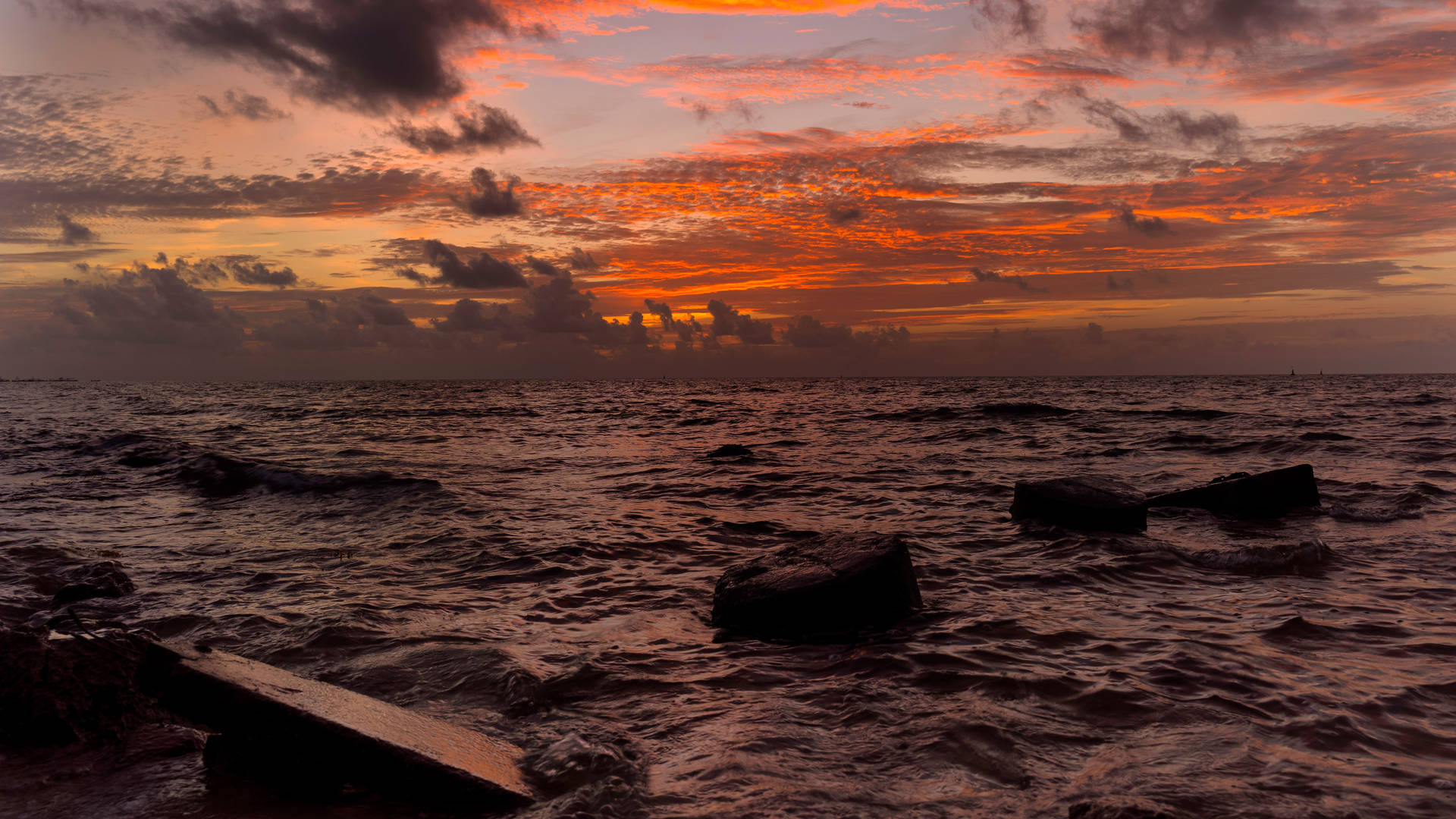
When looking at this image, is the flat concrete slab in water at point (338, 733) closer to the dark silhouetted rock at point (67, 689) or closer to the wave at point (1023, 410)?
the dark silhouetted rock at point (67, 689)

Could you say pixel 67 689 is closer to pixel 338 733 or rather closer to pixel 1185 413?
pixel 338 733

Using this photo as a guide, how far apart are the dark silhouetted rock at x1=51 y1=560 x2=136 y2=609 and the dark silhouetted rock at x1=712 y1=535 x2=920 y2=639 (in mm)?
6031

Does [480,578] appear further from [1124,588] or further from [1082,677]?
[1124,588]

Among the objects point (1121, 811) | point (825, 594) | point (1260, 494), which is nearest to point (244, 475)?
point (825, 594)

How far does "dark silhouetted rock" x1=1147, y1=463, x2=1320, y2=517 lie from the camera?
1139 cm

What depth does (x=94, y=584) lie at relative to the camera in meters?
7.52

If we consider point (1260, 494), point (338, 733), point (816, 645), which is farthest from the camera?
point (1260, 494)

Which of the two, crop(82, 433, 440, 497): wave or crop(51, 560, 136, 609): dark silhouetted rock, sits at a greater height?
crop(51, 560, 136, 609): dark silhouetted rock

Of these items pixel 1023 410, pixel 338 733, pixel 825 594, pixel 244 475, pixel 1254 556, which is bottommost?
pixel 244 475

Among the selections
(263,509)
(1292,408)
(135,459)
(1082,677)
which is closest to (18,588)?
(263,509)

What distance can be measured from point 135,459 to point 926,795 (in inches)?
907

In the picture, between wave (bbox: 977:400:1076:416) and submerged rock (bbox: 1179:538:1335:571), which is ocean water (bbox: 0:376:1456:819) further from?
wave (bbox: 977:400:1076:416)

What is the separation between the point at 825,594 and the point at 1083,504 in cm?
570

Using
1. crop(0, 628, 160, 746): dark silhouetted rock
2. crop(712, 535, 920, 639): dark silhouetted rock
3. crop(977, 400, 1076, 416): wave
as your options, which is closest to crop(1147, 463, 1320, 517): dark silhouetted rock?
crop(712, 535, 920, 639): dark silhouetted rock
